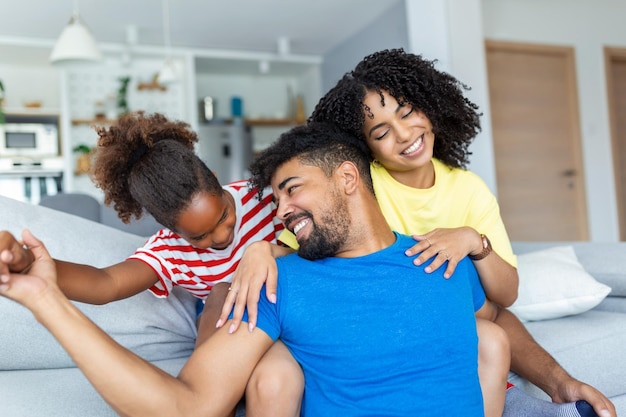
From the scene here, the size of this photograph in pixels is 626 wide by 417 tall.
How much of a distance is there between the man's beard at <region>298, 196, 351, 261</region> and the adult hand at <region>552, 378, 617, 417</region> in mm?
640

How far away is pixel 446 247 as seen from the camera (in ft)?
4.21

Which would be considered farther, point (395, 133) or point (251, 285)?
point (395, 133)

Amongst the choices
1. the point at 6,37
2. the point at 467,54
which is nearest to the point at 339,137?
the point at 467,54

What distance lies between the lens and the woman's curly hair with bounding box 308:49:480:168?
5.25ft

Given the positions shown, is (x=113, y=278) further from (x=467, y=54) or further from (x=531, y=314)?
(x=467, y=54)

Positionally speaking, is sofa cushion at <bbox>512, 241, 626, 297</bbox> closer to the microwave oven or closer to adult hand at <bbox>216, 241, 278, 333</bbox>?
adult hand at <bbox>216, 241, 278, 333</bbox>

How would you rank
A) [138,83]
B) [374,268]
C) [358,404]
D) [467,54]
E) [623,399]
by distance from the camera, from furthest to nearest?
1. [138,83]
2. [467,54]
3. [623,399]
4. [374,268]
5. [358,404]

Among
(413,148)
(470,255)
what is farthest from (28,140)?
(470,255)

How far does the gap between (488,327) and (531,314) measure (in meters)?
0.67

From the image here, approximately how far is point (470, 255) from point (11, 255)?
0.98 metres

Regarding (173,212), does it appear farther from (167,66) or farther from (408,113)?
(167,66)

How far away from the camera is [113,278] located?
126 cm

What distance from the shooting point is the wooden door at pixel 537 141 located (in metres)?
5.07

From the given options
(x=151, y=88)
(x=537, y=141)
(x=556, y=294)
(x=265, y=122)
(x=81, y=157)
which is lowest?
(x=556, y=294)
